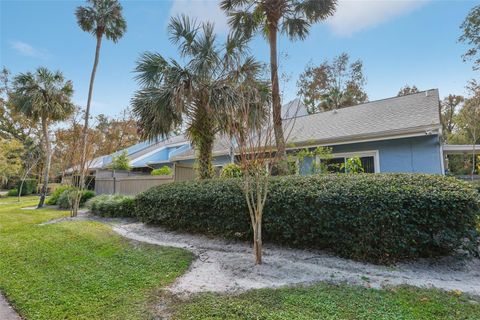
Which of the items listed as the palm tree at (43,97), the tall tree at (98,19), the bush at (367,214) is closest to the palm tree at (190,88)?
the bush at (367,214)

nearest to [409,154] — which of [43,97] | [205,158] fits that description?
[205,158]

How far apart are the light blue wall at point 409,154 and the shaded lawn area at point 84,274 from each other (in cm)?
764

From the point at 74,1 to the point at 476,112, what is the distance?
22019 mm

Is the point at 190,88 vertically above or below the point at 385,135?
above

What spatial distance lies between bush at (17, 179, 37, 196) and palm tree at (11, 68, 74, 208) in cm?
1847

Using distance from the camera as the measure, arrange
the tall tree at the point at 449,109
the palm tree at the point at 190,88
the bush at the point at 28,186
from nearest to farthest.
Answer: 1. the palm tree at the point at 190,88
2. the tall tree at the point at 449,109
3. the bush at the point at 28,186

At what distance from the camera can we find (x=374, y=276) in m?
3.82

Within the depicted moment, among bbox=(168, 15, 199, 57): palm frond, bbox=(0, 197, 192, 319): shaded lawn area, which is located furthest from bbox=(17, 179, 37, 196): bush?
bbox=(168, 15, 199, 57): palm frond

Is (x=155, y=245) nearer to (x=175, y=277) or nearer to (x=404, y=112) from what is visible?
(x=175, y=277)

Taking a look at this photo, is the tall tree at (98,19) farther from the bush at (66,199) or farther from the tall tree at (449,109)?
the tall tree at (449,109)

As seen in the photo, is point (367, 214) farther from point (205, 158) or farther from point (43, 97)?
point (43, 97)

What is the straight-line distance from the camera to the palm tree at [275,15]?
360 inches

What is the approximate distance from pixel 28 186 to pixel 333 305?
3677 cm

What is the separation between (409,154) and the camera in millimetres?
8766
